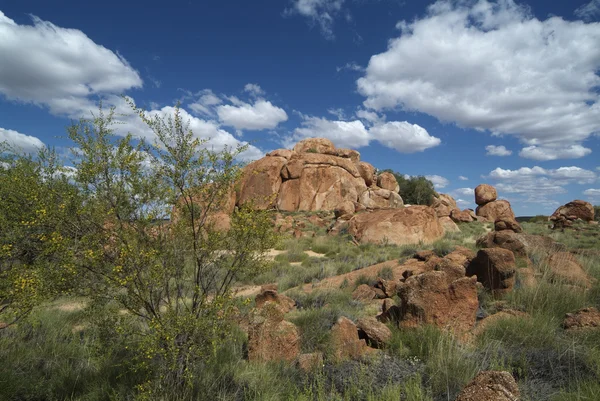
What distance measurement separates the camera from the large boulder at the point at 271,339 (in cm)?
484

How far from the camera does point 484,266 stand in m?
7.51

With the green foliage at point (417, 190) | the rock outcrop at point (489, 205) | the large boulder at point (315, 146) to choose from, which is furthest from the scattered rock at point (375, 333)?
the green foliage at point (417, 190)

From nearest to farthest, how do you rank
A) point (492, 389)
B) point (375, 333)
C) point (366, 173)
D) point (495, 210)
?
point (492, 389), point (375, 333), point (495, 210), point (366, 173)

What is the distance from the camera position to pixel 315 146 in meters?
44.3

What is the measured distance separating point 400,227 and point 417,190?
Result: 33.9 m

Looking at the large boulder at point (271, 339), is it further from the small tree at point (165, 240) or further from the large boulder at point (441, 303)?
the large boulder at point (441, 303)

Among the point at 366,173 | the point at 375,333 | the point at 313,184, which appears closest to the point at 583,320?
the point at 375,333

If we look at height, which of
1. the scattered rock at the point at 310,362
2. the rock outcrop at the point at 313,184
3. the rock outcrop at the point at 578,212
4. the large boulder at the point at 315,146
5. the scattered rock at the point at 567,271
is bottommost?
the scattered rock at the point at 310,362

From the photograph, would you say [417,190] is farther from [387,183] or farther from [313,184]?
[313,184]

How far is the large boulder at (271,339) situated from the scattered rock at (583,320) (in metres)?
3.90

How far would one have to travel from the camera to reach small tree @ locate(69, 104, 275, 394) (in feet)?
12.8

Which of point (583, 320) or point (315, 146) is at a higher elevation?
point (315, 146)

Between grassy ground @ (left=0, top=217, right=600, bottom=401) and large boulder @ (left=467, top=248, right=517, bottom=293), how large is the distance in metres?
0.55

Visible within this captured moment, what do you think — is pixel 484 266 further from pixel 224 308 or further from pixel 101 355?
pixel 101 355
